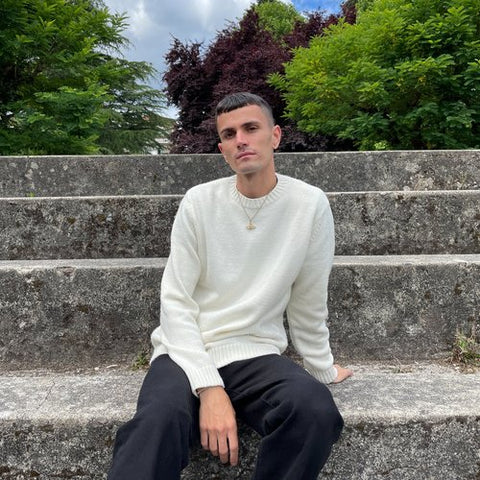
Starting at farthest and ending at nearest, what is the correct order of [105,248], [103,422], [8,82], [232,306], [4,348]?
[8,82] → [105,248] → [4,348] → [232,306] → [103,422]

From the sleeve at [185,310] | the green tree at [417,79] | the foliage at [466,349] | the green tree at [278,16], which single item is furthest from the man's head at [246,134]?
the green tree at [278,16]

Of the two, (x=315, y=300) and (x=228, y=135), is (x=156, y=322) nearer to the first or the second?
(x=315, y=300)

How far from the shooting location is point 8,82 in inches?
294

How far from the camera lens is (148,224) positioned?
2516mm

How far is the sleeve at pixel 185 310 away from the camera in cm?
157

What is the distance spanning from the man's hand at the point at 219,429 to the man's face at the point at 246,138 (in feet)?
2.60

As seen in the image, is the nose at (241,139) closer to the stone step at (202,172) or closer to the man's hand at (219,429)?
the man's hand at (219,429)

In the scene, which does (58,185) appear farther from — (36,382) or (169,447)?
(169,447)

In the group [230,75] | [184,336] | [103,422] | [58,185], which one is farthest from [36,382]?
[230,75]

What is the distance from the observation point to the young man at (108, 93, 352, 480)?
1467 mm

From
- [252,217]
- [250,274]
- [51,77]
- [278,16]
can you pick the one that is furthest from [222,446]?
[278,16]

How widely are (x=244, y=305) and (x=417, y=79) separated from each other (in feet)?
14.9

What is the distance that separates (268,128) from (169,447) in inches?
43.4

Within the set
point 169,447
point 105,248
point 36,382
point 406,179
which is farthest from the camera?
point 406,179
